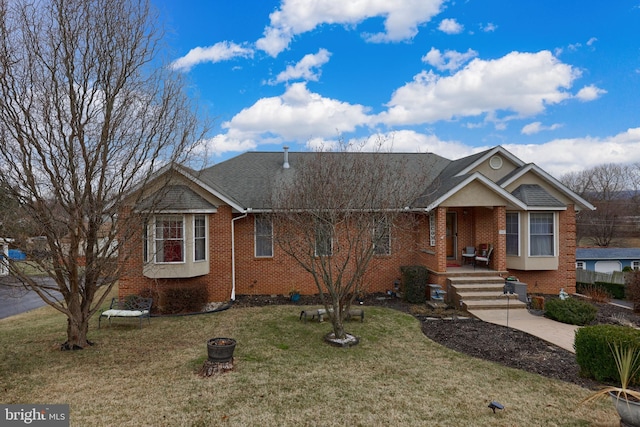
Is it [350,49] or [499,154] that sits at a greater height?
[350,49]

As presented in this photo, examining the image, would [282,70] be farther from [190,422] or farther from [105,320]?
[190,422]

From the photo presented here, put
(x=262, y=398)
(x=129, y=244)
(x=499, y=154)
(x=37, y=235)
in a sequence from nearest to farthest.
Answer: (x=262, y=398) → (x=37, y=235) → (x=129, y=244) → (x=499, y=154)

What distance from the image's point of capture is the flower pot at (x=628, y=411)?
4496mm

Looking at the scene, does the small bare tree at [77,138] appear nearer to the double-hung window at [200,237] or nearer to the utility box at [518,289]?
the double-hung window at [200,237]

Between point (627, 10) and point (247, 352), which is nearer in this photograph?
point (247, 352)

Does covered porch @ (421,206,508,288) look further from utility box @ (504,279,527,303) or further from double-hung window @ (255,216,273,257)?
double-hung window @ (255,216,273,257)

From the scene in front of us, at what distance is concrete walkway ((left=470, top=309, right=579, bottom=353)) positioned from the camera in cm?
895

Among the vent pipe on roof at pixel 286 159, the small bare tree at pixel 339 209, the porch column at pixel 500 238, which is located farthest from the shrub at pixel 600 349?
the vent pipe on roof at pixel 286 159

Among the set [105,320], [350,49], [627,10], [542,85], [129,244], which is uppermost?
[350,49]

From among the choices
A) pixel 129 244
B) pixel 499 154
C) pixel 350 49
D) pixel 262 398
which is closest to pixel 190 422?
pixel 262 398

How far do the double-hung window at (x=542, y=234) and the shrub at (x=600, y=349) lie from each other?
8.37m

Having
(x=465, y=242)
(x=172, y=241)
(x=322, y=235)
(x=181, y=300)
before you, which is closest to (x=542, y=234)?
(x=465, y=242)

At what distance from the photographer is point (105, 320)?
11.2 meters

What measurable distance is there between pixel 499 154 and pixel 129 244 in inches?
552
